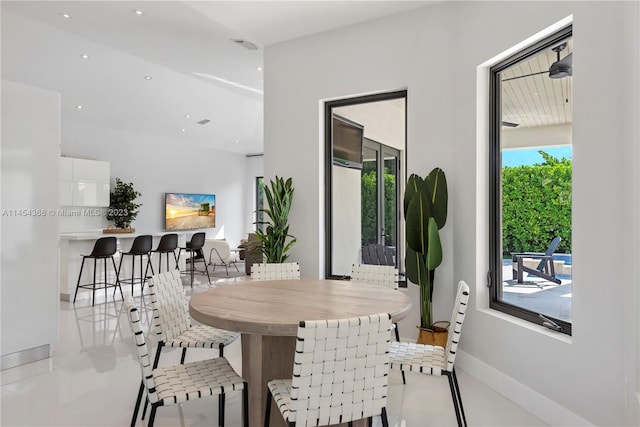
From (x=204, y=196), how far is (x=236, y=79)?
16.4 feet

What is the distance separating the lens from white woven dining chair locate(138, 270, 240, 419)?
2691mm

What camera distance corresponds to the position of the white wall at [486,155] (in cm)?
217

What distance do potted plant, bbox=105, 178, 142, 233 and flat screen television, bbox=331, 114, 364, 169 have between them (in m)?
6.05

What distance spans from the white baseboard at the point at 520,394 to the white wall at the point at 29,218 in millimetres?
3792

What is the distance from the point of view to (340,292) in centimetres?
278

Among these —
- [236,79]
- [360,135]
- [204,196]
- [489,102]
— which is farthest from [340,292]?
[204,196]

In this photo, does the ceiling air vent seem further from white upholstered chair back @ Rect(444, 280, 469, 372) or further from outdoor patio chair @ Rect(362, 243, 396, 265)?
white upholstered chair back @ Rect(444, 280, 469, 372)

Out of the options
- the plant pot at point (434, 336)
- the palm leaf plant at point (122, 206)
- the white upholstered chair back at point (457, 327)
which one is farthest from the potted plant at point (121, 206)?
the white upholstered chair back at point (457, 327)

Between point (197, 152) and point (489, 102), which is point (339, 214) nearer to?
point (489, 102)

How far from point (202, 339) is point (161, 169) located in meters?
8.58

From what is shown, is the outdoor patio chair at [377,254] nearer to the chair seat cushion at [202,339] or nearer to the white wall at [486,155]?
the white wall at [486,155]

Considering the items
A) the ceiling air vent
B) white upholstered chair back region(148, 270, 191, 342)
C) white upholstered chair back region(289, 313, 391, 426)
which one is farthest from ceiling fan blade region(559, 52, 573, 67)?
the ceiling air vent

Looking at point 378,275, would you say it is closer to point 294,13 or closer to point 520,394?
point 520,394

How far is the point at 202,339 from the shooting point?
9.05 ft
